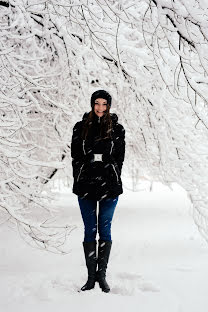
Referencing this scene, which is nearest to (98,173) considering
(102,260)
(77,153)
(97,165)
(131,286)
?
(97,165)

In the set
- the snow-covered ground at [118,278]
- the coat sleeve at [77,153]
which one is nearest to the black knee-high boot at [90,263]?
the snow-covered ground at [118,278]

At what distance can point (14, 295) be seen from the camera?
3146mm

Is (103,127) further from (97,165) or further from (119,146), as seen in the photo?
(97,165)

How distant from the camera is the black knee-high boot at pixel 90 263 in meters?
3.34

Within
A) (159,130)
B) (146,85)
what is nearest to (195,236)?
(159,130)

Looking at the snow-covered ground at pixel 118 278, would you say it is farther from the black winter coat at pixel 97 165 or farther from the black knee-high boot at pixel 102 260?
the black winter coat at pixel 97 165

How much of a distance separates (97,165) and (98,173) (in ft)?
0.23

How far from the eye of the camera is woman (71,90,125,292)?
3354 mm

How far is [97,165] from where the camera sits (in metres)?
3.37

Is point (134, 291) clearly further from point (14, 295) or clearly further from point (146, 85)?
point (146, 85)

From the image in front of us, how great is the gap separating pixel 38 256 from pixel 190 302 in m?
2.78

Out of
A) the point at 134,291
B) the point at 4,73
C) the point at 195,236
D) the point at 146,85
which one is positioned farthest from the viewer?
the point at 195,236

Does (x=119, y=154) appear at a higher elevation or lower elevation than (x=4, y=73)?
lower

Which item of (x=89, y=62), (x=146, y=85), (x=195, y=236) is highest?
(x=89, y=62)
